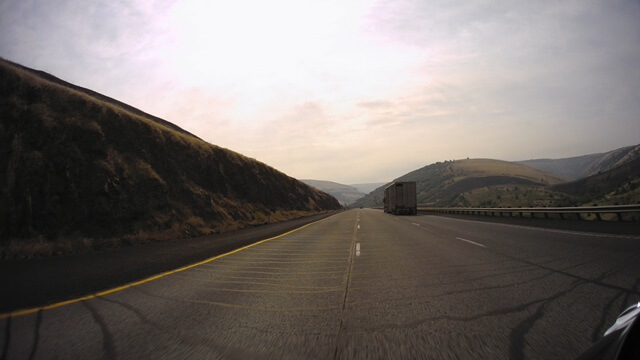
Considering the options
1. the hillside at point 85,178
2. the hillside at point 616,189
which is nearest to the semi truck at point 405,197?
the hillside at point 616,189

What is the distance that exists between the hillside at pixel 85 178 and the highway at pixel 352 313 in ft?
30.2

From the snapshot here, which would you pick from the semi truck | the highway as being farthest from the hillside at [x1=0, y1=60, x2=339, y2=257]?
the semi truck

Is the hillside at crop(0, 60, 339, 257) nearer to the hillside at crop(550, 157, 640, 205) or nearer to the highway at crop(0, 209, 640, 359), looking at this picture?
the highway at crop(0, 209, 640, 359)

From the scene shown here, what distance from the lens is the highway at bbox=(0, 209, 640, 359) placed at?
3.64 metres

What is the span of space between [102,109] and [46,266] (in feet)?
56.1

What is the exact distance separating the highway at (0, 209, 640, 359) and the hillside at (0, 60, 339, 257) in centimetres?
922

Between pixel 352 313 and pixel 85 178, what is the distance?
17669mm

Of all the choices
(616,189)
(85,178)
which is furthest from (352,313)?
(616,189)

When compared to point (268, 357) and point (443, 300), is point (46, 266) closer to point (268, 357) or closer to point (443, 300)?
point (268, 357)

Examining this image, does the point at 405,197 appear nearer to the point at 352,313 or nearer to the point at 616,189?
the point at 616,189

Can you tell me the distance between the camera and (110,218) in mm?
→ 16812

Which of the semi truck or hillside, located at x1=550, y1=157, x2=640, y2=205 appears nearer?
hillside, located at x1=550, y1=157, x2=640, y2=205

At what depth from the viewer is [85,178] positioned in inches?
690

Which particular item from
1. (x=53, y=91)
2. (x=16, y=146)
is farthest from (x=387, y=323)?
(x=53, y=91)
